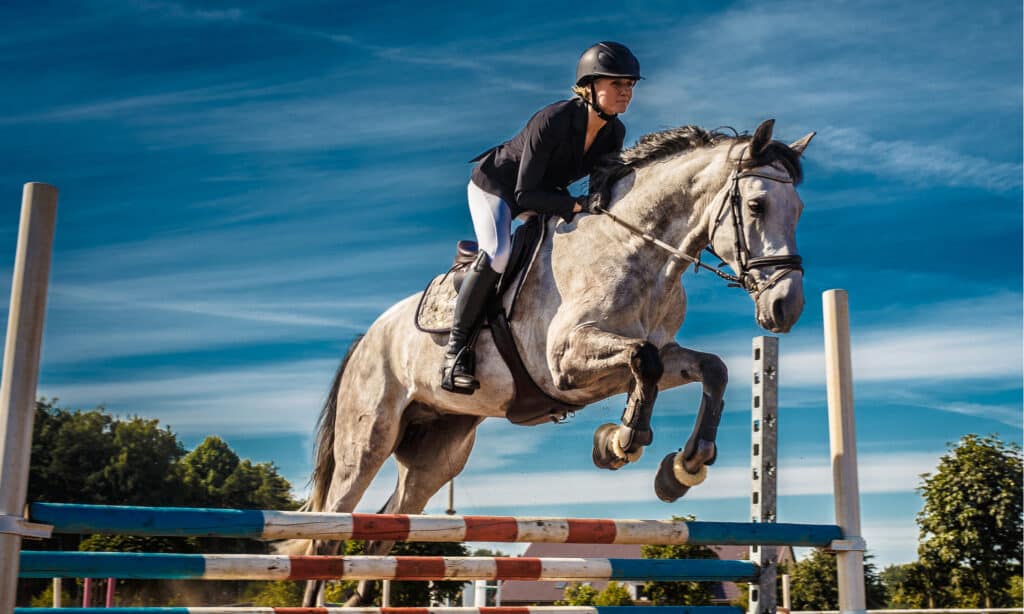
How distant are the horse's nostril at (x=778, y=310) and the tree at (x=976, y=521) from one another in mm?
20630

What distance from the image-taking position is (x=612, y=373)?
14.3ft

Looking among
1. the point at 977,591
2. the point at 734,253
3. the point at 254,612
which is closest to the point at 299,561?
the point at 254,612

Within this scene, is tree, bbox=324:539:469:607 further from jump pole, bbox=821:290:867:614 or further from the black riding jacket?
jump pole, bbox=821:290:867:614

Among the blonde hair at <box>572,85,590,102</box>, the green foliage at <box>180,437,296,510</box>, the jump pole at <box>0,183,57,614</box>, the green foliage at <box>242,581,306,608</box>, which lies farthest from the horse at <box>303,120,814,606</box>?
the green foliage at <box>180,437,296,510</box>

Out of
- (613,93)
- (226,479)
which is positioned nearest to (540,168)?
(613,93)

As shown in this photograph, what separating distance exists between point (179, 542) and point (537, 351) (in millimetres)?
25676

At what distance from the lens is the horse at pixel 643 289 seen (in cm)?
418

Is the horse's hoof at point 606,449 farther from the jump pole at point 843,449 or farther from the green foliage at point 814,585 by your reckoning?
the green foliage at point 814,585

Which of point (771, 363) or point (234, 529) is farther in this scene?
point (771, 363)

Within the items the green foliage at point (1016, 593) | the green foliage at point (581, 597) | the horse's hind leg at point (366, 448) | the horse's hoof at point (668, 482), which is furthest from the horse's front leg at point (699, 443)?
the green foliage at point (1016, 593)

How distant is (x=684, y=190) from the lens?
184 inches

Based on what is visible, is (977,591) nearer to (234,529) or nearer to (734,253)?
(734,253)

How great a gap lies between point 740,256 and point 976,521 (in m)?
22.0

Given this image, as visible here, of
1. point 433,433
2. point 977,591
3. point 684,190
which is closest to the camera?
point 684,190
